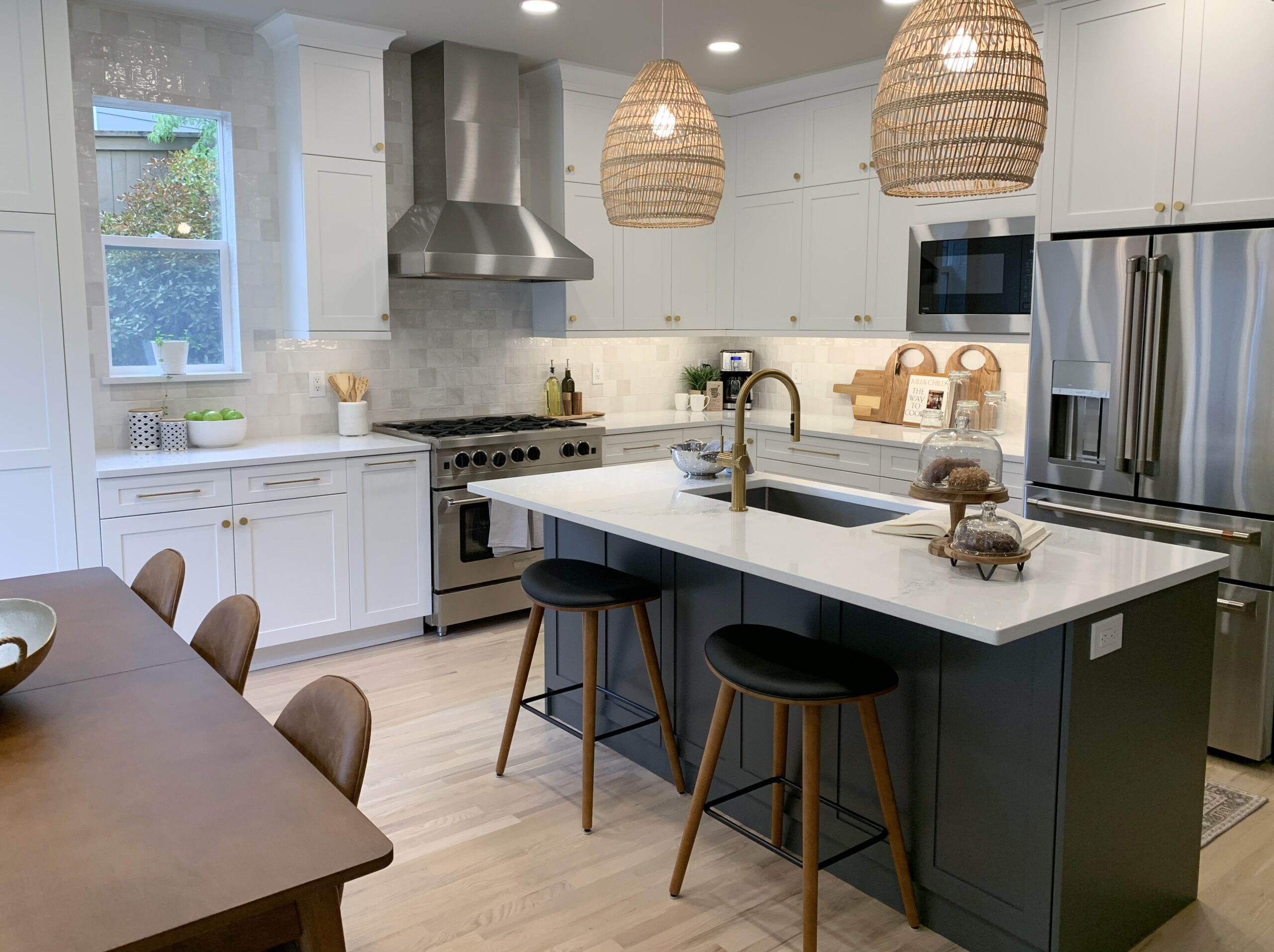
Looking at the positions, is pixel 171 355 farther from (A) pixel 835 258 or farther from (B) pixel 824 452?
(A) pixel 835 258

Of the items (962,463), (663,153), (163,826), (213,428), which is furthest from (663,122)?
(213,428)

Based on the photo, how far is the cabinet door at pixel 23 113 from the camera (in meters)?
3.48

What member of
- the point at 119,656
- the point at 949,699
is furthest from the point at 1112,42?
the point at 119,656

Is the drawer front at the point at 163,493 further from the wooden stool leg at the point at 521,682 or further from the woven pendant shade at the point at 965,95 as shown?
the woven pendant shade at the point at 965,95

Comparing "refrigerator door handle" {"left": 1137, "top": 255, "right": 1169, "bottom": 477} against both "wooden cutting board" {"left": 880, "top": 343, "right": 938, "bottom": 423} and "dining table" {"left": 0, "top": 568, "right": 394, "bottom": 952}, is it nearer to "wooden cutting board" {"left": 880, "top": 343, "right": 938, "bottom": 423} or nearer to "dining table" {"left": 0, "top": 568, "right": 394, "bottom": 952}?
"wooden cutting board" {"left": 880, "top": 343, "right": 938, "bottom": 423}

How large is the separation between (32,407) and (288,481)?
99cm

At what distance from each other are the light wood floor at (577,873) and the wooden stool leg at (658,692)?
8 centimetres

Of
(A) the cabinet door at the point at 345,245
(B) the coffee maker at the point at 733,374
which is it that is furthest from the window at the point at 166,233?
(B) the coffee maker at the point at 733,374

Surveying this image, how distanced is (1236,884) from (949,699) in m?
1.10

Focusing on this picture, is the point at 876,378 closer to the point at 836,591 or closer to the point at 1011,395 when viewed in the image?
the point at 1011,395

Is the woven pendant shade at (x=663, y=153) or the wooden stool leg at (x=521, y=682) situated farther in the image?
the wooden stool leg at (x=521, y=682)

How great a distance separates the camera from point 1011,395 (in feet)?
16.3

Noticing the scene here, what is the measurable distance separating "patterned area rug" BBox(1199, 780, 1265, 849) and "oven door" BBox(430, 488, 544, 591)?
283 cm

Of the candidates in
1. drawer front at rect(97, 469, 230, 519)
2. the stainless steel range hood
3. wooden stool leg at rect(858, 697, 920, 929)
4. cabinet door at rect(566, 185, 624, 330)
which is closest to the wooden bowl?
wooden stool leg at rect(858, 697, 920, 929)
